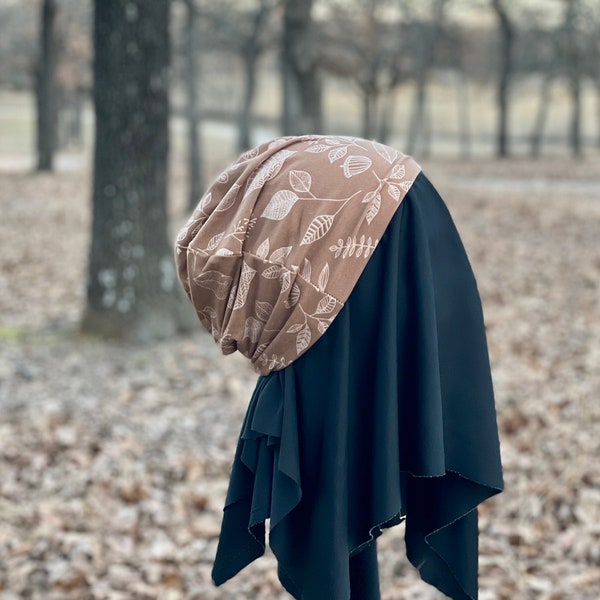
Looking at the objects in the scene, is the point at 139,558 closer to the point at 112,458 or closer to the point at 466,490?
the point at 112,458

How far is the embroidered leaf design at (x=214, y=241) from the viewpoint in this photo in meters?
2.12

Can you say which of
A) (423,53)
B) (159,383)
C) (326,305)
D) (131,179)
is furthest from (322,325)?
(423,53)

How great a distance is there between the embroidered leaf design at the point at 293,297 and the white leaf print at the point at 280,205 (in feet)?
0.62

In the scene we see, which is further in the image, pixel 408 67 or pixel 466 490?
pixel 408 67

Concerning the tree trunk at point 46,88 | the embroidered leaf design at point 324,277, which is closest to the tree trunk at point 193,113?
the tree trunk at point 46,88

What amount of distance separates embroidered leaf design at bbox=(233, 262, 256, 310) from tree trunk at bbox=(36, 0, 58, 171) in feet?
68.0

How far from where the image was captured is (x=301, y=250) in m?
1.98

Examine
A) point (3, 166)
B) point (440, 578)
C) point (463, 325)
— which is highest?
point (463, 325)

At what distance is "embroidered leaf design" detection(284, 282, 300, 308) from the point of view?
1.99 m

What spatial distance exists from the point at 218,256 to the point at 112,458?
2884 mm

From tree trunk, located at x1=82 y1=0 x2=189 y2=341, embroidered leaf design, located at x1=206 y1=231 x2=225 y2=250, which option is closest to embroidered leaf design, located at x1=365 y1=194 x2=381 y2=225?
embroidered leaf design, located at x1=206 y1=231 x2=225 y2=250

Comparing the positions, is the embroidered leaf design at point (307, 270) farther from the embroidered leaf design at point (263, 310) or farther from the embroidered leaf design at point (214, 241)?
the embroidered leaf design at point (214, 241)

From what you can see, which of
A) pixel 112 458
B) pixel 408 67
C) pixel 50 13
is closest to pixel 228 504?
pixel 112 458

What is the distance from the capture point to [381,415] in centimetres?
205
